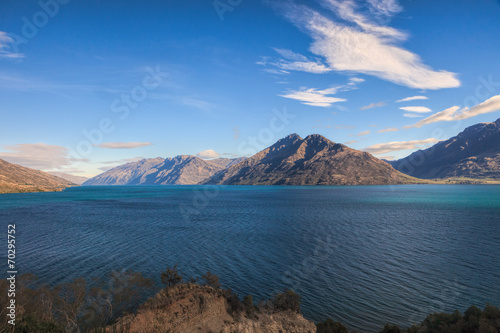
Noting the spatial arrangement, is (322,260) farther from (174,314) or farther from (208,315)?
(174,314)

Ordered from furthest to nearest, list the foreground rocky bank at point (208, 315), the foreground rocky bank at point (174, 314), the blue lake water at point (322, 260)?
the blue lake water at point (322, 260) < the foreground rocky bank at point (208, 315) < the foreground rocky bank at point (174, 314)

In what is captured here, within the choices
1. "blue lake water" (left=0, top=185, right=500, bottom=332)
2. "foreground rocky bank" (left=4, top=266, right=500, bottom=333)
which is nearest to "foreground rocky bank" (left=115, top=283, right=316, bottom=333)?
"foreground rocky bank" (left=4, top=266, right=500, bottom=333)

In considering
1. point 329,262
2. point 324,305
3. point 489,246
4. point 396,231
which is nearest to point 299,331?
point 324,305

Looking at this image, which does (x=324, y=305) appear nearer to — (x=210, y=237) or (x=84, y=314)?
(x=84, y=314)

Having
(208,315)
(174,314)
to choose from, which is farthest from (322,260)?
(174,314)

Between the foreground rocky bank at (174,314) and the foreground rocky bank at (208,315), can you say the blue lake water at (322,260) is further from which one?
the foreground rocky bank at (174,314)

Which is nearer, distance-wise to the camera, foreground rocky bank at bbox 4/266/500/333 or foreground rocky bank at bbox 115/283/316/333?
foreground rocky bank at bbox 4/266/500/333

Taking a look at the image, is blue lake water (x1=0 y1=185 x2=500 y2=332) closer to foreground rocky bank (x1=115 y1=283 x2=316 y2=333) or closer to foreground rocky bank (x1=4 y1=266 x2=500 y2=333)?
foreground rocky bank (x1=115 y1=283 x2=316 y2=333)

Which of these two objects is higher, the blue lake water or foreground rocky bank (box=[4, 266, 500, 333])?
foreground rocky bank (box=[4, 266, 500, 333])

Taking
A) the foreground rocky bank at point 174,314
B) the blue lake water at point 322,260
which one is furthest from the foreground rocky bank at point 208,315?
the blue lake water at point 322,260

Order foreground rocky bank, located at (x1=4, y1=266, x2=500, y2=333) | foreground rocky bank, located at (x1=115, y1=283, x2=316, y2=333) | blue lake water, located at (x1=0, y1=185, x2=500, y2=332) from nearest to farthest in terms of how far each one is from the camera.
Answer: foreground rocky bank, located at (x1=4, y1=266, x2=500, y2=333), foreground rocky bank, located at (x1=115, y1=283, x2=316, y2=333), blue lake water, located at (x1=0, y1=185, x2=500, y2=332)

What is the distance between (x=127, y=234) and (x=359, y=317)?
68.1 meters

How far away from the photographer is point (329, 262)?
158 ft

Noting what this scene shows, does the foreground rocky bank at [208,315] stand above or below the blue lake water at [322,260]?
above
